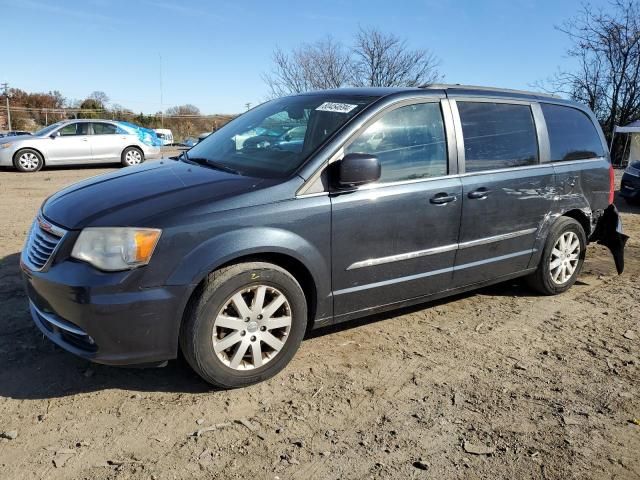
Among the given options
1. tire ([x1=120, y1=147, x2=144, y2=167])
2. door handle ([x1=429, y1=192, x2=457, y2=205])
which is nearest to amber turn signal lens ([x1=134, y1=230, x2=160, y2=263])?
door handle ([x1=429, y1=192, x2=457, y2=205])

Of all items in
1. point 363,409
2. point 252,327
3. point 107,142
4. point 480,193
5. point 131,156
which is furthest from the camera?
point 131,156

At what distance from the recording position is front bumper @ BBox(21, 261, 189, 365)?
2.72 metres

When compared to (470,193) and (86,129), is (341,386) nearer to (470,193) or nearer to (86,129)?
(470,193)

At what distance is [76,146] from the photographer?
14531 mm

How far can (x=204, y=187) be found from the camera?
317cm

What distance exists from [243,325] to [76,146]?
13.4 meters

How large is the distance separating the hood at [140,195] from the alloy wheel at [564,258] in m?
2.98

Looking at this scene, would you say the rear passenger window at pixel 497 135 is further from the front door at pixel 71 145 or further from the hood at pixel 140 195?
the front door at pixel 71 145

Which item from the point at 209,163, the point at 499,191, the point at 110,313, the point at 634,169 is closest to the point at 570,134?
the point at 499,191

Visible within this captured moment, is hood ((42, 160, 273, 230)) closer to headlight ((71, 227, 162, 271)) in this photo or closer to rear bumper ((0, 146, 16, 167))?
headlight ((71, 227, 162, 271))

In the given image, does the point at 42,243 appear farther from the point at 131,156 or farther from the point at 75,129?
the point at 131,156

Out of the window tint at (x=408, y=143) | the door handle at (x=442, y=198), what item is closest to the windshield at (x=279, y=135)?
the window tint at (x=408, y=143)

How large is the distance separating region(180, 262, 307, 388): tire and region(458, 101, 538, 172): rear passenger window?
5.88 feet

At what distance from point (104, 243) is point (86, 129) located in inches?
531
